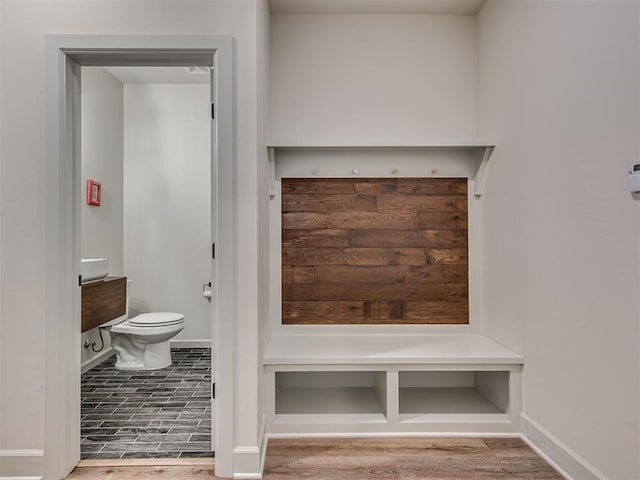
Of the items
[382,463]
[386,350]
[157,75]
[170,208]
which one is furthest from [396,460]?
[157,75]

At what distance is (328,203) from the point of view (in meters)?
2.91

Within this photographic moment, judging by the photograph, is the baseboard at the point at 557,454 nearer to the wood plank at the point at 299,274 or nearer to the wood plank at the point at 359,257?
the wood plank at the point at 359,257

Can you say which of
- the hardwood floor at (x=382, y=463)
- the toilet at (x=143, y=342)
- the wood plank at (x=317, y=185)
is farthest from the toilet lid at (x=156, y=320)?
the wood plank at (x=317, y=185)

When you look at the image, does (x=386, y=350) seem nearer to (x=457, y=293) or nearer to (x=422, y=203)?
(x=457, y=293)

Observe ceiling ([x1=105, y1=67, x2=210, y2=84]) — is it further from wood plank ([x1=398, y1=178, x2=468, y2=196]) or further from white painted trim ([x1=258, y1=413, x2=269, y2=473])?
white painted trim ([x1=258, y1=413, x2=269, y2=473])

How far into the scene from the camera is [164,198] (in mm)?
4285

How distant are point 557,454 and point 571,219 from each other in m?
1.15

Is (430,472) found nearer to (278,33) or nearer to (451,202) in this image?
(451,202)

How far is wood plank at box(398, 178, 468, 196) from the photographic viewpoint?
2.92 m

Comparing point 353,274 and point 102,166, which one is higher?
point 102,166

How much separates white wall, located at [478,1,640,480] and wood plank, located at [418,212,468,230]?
0.98 ft

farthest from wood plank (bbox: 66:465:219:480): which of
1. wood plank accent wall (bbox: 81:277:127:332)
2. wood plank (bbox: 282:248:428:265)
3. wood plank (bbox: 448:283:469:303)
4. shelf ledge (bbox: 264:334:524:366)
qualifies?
wood plank (bbox: 448:283:469:303)

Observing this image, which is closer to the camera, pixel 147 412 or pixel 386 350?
pixel 386 350

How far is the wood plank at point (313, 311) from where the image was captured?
9.50 feet
